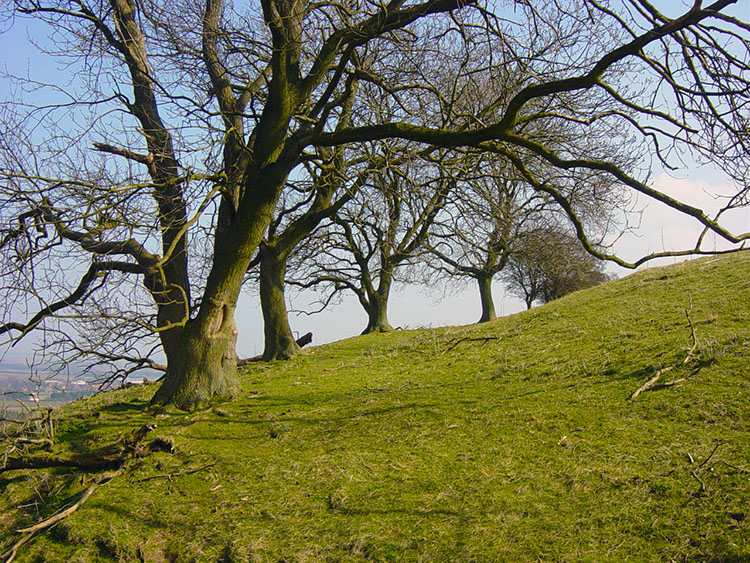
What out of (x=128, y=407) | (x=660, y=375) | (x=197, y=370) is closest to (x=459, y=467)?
(x=660, y=375)

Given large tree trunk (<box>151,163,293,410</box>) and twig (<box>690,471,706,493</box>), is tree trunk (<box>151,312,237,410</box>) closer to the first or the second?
large tree trunk (<box>151,163,293,410</box>)

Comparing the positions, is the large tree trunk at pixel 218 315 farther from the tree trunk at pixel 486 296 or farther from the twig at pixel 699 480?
the tree trunk at pixel 486 296

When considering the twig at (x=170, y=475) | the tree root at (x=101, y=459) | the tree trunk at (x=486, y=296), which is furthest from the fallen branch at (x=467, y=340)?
the tree trunk at (x=486, y=296)

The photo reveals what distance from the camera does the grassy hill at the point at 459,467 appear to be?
3.48m

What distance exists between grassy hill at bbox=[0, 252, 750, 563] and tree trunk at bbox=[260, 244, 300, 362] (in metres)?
3.56

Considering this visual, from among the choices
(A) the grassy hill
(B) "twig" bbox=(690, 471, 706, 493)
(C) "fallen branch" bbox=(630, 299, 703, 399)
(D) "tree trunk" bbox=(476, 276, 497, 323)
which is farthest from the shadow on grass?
(D) "tree trunk" bbox=(476, 276, 497, 323)

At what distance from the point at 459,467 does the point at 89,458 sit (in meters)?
3.71

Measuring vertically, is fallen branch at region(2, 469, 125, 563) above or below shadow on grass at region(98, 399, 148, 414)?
below

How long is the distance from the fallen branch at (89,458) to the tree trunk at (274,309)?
5.68 m

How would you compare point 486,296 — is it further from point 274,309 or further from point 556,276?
point 274,309

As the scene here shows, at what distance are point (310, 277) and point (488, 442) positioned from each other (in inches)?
A: 520

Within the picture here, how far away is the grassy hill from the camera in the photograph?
11.4 feet

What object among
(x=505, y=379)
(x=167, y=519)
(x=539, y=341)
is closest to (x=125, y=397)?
(x=167, y=519)

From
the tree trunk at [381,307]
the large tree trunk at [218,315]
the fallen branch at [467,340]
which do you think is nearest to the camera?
the large tree trunk at [218,315]
